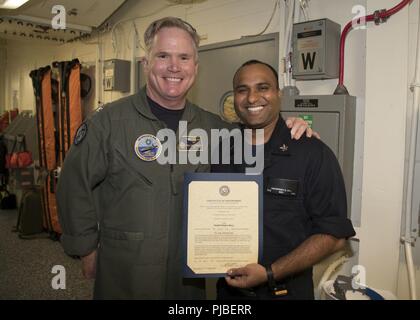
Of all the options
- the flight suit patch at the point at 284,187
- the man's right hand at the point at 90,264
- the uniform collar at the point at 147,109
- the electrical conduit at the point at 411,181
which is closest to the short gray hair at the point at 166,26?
the uniform collar at the point at 147,109

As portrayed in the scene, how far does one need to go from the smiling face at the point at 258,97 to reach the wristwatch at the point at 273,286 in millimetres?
622

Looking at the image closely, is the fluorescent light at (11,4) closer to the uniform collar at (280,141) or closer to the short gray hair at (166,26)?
the short gray hair at (166,26)

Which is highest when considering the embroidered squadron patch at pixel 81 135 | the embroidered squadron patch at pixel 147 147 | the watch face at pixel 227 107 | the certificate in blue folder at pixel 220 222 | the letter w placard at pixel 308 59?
the letter w placard at pixel 308 59

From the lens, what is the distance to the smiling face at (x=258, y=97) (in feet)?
5.29

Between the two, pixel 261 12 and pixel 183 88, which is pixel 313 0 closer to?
pixel 261 12

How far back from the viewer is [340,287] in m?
2.02

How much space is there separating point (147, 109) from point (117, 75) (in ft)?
9.34

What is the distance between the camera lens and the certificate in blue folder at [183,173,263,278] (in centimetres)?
142

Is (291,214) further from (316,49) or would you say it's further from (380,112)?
(316,49)

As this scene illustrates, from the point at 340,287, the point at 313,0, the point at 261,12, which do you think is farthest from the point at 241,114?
the point at 261,12

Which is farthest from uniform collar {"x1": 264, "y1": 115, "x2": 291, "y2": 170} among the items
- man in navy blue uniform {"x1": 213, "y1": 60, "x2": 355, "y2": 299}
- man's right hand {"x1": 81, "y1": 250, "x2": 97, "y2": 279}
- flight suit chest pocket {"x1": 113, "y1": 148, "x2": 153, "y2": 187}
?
man's right hand {"x1": 81, "y1": 250, "x2": 97, "y2": 279}

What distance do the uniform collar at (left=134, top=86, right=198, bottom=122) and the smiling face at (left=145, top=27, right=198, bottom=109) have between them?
0.07 m

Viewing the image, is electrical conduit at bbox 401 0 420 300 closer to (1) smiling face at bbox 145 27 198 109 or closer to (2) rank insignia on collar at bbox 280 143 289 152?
(2) rank insignia on collar at bbox 280 143 289 152

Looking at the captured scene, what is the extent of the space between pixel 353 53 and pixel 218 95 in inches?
49.0
